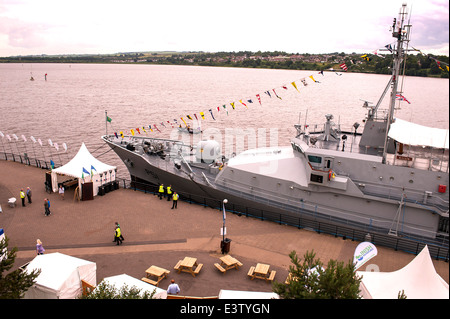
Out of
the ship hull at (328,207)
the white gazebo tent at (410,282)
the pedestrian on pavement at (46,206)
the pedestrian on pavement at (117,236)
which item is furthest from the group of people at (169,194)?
the white gazebo tent at (410,282)

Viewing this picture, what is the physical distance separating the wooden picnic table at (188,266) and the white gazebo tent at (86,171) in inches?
371

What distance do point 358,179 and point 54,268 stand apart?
12.5m

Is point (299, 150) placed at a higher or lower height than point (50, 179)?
higher

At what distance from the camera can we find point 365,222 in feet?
51.0

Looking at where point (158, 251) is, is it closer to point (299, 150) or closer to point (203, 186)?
point (203, 186)

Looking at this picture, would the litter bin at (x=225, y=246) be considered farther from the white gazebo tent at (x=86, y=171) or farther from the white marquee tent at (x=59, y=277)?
the white gazebo tent at (x=86, y=171)

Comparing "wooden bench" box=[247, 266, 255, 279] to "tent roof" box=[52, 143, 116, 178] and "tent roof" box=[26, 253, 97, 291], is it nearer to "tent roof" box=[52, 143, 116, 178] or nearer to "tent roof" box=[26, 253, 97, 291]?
"tent roof" box=[26, 253, 97, 291]

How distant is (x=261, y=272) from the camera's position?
1194 cm

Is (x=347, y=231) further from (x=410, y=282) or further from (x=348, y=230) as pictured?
(x=410, y=282)

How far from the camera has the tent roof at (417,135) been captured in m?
12.2

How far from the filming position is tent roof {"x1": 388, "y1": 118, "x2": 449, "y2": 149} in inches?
480
